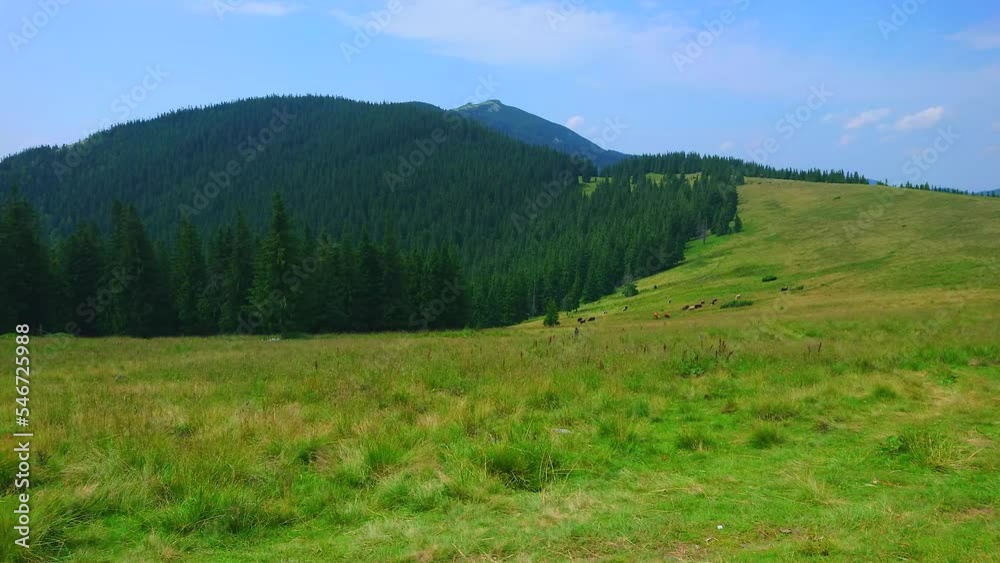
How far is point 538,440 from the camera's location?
21.9 feet

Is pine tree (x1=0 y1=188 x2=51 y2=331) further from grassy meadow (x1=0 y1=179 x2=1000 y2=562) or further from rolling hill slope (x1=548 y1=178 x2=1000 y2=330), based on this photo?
rolling hill slope (x1=548 y1=178 x2=1000 y2=330)

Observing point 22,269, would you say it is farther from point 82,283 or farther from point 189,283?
point 189,283

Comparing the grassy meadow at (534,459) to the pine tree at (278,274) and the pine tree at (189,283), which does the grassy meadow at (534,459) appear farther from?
the pine tree at (189,283)

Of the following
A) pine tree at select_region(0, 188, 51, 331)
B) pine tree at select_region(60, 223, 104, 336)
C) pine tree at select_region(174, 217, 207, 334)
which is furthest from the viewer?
pine tree at select_region(174, 217, 207, 334)

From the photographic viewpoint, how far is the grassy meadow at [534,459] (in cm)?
436

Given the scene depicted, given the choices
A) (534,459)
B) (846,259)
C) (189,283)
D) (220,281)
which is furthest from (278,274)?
(846,259)

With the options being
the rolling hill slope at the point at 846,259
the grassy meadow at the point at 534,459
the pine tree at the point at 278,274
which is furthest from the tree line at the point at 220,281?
the grassy meadow at the point at 534,459

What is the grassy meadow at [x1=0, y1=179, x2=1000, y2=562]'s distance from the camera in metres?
4.36

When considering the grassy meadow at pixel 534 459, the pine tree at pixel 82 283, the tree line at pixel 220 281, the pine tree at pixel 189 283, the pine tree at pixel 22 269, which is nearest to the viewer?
the grassy meadow at pixel 534 459

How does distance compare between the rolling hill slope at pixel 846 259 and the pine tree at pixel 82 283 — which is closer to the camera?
the rolling hill slope at pixel 846 259

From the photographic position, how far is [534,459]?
19.9 feet

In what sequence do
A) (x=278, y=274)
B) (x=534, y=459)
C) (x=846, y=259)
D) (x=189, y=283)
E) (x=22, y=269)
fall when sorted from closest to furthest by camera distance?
(x=534, y=459), (x=278, y=274), (x=22, y=269), (x=189, y=283), (x=846, y=259)

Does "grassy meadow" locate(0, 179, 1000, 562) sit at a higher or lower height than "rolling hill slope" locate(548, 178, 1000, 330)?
lower

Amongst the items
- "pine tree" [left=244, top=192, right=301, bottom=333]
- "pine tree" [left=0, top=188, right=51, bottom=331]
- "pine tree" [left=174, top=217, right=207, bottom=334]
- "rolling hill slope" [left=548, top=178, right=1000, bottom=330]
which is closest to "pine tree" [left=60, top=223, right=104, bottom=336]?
"pine tree" [left=0, top=188, right=51, bottom=331]
